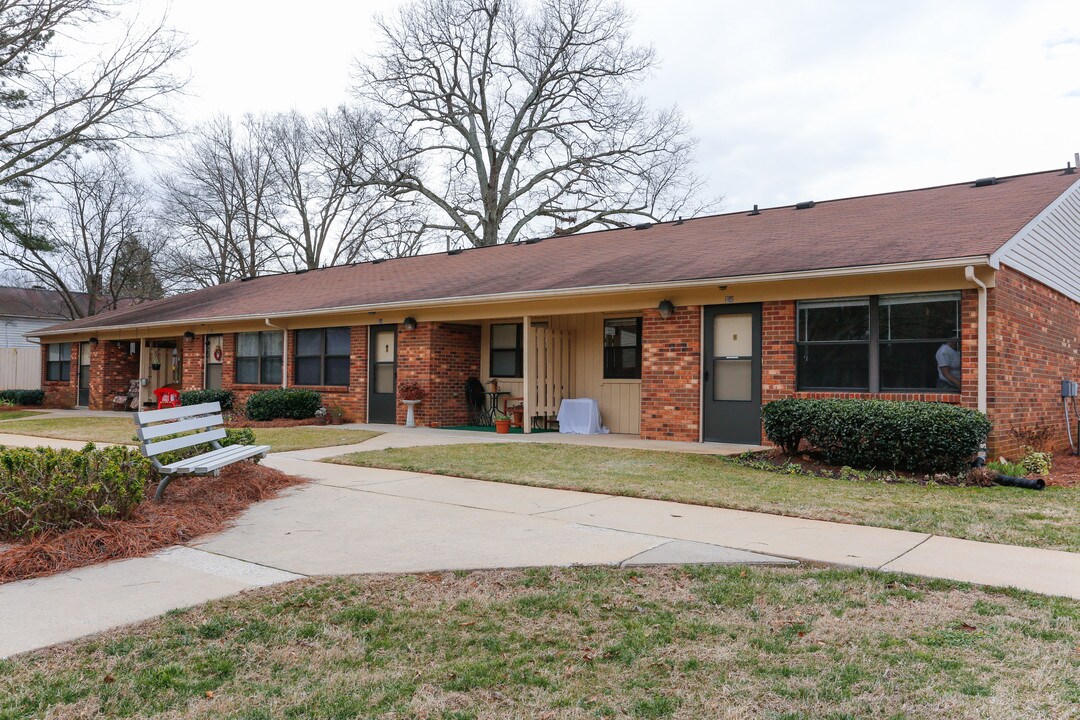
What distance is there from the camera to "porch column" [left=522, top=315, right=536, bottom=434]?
46.9 ft

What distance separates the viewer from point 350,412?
672 inches

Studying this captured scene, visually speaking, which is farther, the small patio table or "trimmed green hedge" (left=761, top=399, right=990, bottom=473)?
the small patio table

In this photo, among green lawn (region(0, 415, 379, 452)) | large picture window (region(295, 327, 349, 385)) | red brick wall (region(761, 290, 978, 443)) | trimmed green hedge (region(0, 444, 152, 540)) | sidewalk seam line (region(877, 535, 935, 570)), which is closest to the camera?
sidewalk seam line (region(877, 535, 935, 570))

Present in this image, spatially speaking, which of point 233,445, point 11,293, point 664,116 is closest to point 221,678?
point 233,445

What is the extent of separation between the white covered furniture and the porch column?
0.63 m

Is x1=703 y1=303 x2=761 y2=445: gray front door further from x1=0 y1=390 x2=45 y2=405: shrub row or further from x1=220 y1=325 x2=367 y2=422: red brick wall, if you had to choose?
x1=0 y1=390 x2=45 y2=405: shrub row

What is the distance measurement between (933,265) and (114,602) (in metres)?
8.91

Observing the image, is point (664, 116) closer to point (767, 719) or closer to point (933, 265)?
point (933, 265)

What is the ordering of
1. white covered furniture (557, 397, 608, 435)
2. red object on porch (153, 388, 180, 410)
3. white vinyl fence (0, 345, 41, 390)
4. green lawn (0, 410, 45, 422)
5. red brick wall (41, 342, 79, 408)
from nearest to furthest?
1. white covered furniture (557, 397, 608, 435)
2. red object on porch (153, 388, 180, 410)
3. green lawn (0, 410, 45, 422)
4. red brick wall (41, 342, 79, 408)
5. white vinyl fence (0, 345, 41, 390)

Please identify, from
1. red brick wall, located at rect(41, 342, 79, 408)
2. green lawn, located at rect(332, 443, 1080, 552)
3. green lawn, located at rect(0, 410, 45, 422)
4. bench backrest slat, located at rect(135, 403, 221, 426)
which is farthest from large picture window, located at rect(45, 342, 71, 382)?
bench backrest slat, located at rect(135, 403, 221, 426)

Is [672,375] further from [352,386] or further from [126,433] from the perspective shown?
[126,433]

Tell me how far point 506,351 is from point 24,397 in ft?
60.4

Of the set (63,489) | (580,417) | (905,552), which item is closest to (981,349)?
(905,552)

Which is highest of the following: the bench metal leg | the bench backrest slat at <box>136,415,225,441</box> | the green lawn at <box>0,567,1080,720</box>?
the bench backrest slat at <box>136,415,225,441</box>
